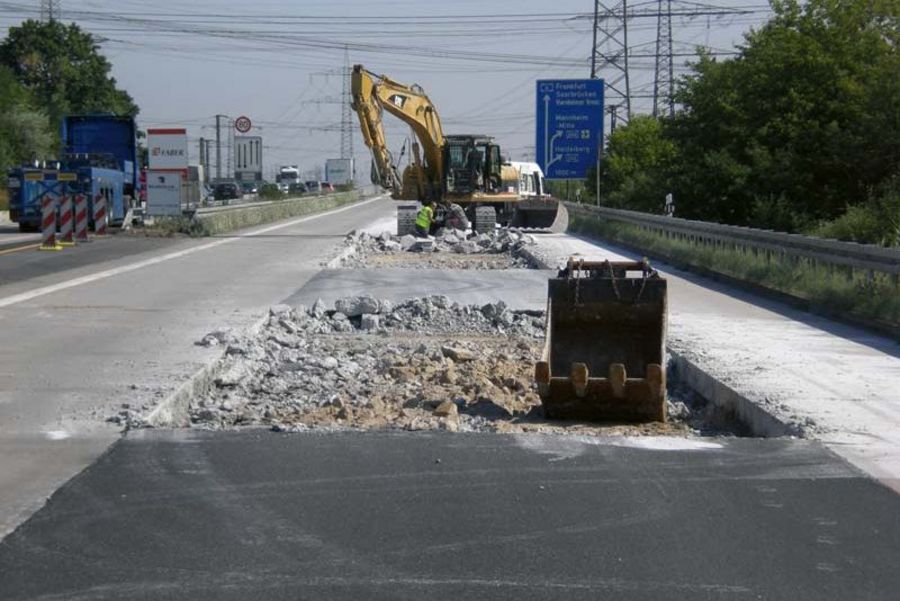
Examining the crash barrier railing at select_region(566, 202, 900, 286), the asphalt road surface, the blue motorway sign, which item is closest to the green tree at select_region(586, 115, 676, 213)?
the blue motorway sign

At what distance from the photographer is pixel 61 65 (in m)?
100

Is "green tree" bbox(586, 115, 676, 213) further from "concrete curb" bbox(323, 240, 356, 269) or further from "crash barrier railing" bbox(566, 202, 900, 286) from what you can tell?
"concrete curb" bbox(323, 240, 356, 269)

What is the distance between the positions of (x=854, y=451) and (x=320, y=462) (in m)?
3.75

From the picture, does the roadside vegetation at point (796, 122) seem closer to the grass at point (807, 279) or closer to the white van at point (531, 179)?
the grass at point (807, 279)

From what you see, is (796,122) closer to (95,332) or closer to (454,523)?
(95,332)

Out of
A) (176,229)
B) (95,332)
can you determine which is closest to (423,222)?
(176,229)

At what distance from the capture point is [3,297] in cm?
2017

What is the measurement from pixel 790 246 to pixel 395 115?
785 inches

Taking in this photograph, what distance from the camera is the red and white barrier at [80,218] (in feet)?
120

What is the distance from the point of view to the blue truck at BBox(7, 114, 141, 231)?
41.8m

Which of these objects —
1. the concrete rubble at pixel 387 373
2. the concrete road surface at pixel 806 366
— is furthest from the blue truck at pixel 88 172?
the concrete rubble at pixel 387 373

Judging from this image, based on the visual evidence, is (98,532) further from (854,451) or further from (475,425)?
(854,451)

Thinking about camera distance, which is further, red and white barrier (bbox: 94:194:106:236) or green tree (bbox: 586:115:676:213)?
green tree (bbox: 586:115:676:213)

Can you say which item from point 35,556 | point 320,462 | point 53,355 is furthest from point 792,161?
point 35,556
